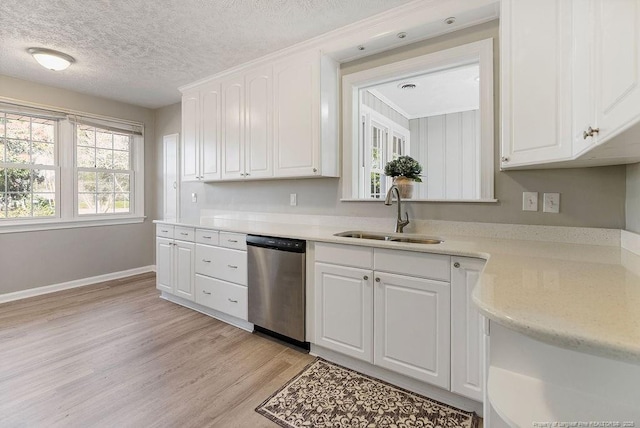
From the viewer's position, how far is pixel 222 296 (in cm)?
287

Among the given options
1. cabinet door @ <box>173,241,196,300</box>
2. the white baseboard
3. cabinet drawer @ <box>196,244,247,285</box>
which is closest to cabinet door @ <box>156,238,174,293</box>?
cabinet door @ <box>173,241,196,300</box>

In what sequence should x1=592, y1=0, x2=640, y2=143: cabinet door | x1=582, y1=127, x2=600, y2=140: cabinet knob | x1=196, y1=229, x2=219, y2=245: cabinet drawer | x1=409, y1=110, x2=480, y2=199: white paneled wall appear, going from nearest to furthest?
1. x1=592, y1=0, x2=640, y2=143: cabinet door
2. x1=582, y1=127, x2=600, y2=140: cabinet knob
3. x1=196, y1=229, x2=219, y2=245: cabinet drawer
4. x1=409, y1=110, x2=480, y2=199: white paneled wall

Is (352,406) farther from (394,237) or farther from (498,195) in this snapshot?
(498,195)

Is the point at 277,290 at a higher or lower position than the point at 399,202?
lower

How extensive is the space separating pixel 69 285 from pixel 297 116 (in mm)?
3688

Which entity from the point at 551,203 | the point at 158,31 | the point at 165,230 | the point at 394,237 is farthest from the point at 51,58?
the point at 551,203

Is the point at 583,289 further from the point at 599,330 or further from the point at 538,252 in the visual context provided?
the point at 538,252

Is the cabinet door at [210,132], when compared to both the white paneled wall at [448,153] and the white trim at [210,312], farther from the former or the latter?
the white paneled wall at [448,153]

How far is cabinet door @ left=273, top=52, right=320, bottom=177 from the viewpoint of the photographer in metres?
2.62

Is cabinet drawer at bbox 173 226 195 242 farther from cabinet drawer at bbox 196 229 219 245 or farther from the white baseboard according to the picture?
the white baseboard

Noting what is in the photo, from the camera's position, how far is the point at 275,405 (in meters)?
1.77

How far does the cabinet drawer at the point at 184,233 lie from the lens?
3.10m

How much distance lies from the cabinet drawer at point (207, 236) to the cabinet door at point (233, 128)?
67 centimetres

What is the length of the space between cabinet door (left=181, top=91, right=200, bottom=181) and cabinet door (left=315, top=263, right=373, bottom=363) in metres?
2.27
